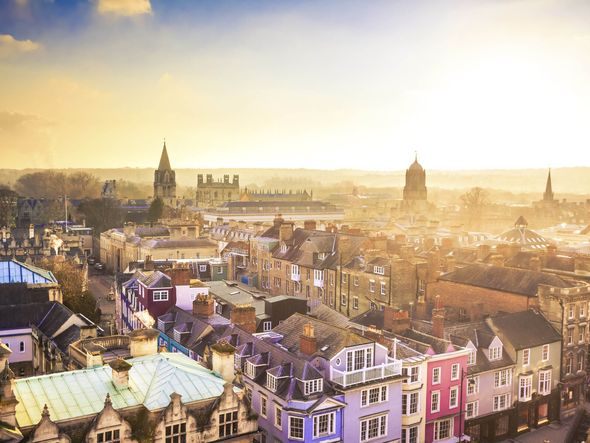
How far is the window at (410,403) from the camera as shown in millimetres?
32219

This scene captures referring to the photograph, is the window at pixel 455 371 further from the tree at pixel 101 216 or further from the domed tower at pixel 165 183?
the domed tower at pixel 165 183

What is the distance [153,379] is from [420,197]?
16253 cm

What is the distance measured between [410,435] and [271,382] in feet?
31.4

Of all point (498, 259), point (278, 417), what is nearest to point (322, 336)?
point (278, 417)

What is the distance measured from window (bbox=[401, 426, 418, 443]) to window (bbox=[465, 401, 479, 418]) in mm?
4896

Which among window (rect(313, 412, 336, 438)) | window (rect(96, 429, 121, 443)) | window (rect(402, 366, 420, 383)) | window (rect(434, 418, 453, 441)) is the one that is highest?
window (rect(96, 429, 121, 443))

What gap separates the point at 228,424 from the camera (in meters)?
23.9

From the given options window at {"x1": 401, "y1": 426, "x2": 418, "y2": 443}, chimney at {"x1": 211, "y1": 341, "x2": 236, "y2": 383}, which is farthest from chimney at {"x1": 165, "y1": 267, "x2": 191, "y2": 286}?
window at {"x1": 401, "y1": 426, "x2": 418, "y2": 443}

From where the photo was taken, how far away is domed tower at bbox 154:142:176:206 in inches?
7475

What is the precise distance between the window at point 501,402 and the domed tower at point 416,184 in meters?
144

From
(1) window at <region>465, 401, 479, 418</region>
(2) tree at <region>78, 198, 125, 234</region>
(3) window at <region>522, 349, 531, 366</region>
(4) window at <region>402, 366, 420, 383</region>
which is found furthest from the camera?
(2) tree at <region>78, 198, 125, 234</region>

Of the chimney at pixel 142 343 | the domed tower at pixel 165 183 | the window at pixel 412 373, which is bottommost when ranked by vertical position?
the window at pixel 412 373

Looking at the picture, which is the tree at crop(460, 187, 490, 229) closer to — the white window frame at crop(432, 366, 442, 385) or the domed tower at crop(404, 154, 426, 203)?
the domed tower at crop(404, 154, 426, 203)

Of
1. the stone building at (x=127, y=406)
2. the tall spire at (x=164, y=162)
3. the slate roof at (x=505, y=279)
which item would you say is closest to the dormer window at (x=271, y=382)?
the stone building at (x=127, y=406)
